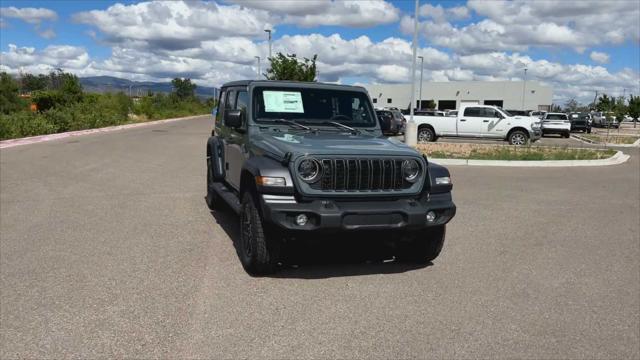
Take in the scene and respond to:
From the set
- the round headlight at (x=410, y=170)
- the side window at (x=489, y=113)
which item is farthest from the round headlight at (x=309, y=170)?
the side window at (x=489, y=113)

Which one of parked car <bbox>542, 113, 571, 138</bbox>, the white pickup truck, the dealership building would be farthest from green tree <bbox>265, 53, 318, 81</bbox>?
the dealership building

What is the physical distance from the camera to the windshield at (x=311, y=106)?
5949mm

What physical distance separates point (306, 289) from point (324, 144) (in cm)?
131

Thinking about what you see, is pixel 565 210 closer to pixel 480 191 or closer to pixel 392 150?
pixel 480 191

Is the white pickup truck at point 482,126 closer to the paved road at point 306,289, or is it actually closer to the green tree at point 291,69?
the green tree at point 291,69

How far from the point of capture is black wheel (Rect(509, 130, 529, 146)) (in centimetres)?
2319

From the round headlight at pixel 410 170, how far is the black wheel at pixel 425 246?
1.77 ft

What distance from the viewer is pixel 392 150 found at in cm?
492

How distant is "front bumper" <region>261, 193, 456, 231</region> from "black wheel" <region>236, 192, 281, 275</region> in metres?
0.30

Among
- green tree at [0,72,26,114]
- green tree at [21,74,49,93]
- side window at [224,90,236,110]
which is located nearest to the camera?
side window at [224,90,236,110]

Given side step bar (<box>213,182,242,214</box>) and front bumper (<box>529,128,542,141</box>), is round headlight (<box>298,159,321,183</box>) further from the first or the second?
front bumper (<box>529,128,542,141</box>)

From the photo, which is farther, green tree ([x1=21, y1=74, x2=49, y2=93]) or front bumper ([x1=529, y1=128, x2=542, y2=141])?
green tree ([x1=21, y1=74, x2=49, y2=93])

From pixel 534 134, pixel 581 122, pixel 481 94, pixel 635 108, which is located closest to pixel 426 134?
pixel 534 134

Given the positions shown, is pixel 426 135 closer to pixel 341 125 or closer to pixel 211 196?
pixel 211 196
